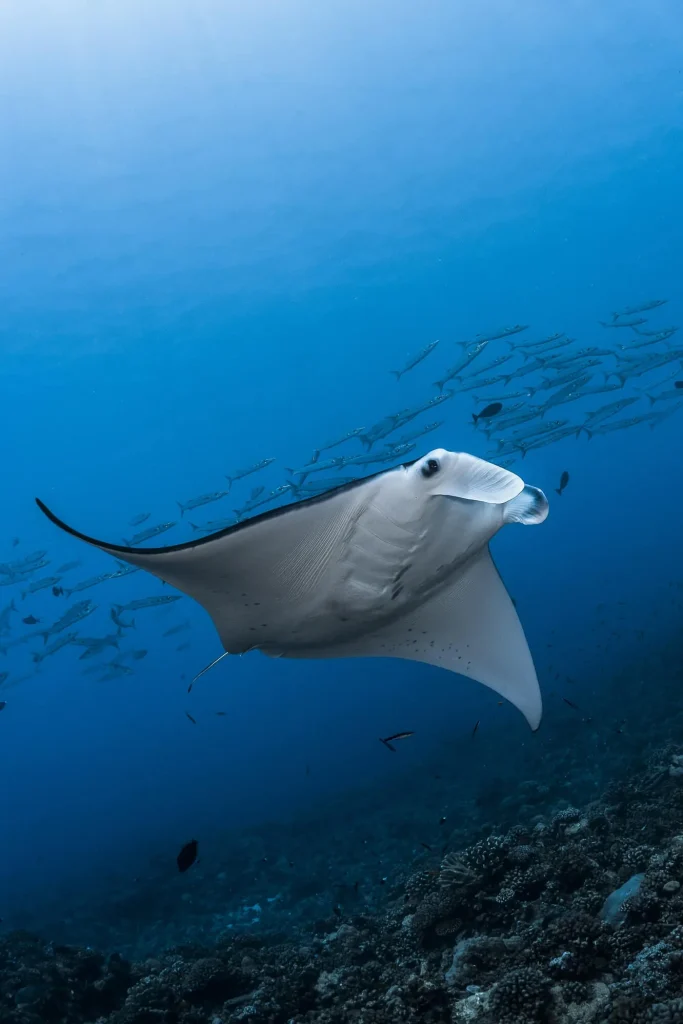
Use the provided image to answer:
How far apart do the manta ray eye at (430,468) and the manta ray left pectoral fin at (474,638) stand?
955 millimetres

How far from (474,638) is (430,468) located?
1427mm

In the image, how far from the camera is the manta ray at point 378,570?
2.19 m

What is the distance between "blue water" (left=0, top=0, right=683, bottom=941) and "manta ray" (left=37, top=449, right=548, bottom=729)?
36.8ft

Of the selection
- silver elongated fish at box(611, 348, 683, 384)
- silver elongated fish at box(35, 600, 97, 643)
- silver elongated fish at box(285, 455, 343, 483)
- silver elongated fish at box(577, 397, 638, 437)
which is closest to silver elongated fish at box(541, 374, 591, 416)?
silver elongated fish at box(577, 397, 638, 437)

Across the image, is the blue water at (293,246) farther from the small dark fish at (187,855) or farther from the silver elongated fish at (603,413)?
the small dark fish at (187,855)

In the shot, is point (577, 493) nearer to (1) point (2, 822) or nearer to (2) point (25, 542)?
(2) point (25, 542)

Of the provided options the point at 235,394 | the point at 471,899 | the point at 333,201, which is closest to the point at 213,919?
the point at 471,899

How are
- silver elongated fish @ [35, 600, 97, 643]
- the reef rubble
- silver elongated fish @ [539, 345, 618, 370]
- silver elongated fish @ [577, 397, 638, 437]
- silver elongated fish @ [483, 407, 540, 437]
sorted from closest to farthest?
the reef rubble → silver elongated fish @ [539, 345, 618, 370] → silver elongated fish @ [483, 407, 540, 437] → silver elongated fish @ [35, 600, 97, 643] → silver elongated fish @ [577, 397, 638, 437]

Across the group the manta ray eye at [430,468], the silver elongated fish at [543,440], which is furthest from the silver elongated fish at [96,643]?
the manta ray eye at [430,468]

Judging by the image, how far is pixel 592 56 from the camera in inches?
1177

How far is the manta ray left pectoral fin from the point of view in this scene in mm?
3062

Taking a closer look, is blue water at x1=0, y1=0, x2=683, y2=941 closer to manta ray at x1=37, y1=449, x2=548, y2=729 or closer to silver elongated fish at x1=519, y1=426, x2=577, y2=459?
silver elongated fish at x1=519, y1=426, x2=577, y2=459

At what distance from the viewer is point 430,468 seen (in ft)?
7.08

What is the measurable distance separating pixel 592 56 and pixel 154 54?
21310 millimetres
